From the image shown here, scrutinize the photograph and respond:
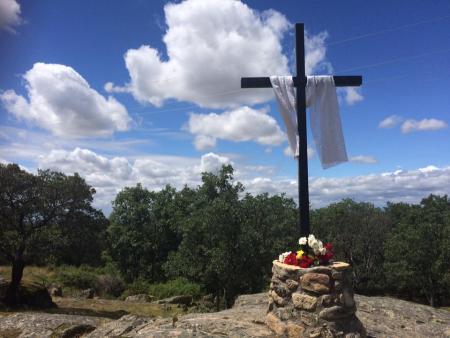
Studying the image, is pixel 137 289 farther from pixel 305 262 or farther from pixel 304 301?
pixel 304 301

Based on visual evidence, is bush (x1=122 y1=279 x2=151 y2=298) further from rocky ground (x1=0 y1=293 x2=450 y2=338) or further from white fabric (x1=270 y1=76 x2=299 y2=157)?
white fabric (x1=270 y1=76 x2=299 y2=157)

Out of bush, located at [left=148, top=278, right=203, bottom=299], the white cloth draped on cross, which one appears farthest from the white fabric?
bush, located at [left=148, top=278, right=203, bottom=299]

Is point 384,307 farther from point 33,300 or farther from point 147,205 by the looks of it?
point 147,205

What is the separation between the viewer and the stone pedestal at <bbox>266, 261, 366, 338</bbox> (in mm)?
6500

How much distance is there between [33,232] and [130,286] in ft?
49.2

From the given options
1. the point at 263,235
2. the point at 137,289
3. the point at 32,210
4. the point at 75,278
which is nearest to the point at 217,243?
the point at 263,235

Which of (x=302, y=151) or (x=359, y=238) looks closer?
(x=302, y=151)

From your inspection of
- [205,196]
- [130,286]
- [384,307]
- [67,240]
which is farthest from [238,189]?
[130,286]

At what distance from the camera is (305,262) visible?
696 centimetres

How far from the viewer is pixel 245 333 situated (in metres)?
6.74

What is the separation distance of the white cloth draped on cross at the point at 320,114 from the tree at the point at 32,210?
50.0 ft

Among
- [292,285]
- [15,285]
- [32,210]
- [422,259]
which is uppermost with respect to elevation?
[32,210]

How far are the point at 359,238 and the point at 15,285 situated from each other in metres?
28.1

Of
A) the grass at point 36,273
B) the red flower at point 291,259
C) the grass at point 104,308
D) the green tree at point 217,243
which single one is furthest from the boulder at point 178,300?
the red flower at point 291,259
